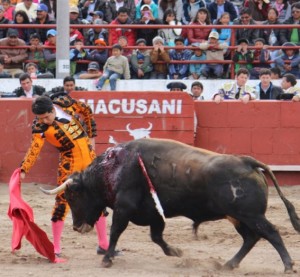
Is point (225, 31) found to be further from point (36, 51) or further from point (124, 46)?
point (36, 51)

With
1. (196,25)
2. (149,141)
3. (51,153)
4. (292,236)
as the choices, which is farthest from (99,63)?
(149,141)

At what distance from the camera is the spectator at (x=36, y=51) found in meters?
16.8

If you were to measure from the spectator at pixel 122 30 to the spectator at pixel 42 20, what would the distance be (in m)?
1.09

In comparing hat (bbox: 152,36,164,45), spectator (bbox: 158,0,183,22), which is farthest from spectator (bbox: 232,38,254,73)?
spectator (bbox: 158,0,183,22)

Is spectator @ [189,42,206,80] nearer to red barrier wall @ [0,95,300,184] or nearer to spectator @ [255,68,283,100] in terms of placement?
spectator @ [255,68,283,100]

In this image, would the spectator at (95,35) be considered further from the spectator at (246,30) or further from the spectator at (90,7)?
the spectator at (246,30)

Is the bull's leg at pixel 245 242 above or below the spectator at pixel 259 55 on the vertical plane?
below

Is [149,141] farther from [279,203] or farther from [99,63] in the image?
[99,63]

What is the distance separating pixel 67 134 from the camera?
9.24 meters

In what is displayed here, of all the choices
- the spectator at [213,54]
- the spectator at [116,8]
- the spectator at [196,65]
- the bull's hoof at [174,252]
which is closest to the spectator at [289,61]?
the spectator at [213,54]

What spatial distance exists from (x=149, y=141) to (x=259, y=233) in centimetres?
120

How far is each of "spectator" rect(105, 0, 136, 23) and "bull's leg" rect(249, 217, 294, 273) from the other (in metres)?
9.70

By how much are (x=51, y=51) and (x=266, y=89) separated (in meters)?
4.03

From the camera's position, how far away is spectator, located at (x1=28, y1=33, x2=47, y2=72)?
16.8 meters
